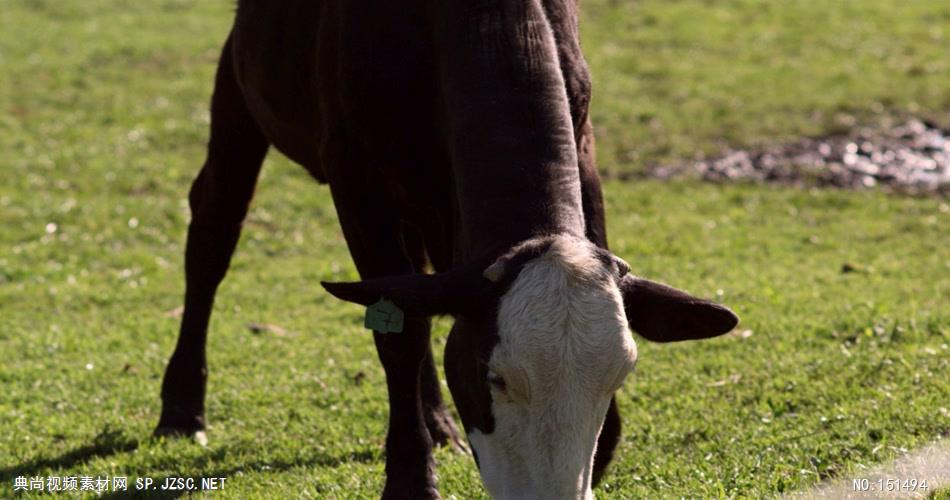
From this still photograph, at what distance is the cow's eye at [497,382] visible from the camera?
14.4 feet

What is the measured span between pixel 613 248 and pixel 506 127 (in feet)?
20.9

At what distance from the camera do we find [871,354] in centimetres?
736

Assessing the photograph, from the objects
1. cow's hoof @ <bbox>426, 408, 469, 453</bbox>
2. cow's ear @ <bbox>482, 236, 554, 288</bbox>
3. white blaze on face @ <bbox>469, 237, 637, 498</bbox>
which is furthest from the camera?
cow's hoof @ <bbox>426, 408, 469, 453</bbox>

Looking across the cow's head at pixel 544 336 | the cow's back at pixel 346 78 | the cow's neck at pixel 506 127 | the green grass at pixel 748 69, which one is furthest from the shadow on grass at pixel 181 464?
the green grass at pixel 748 69

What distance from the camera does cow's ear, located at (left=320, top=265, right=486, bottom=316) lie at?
448cm

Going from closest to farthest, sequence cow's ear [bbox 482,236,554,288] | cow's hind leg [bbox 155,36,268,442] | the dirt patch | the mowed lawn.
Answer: cow's ear [bbox 482,236,554,288]
the mowed lawn
cow's hind leg [bbox 155,36,268,442]
the dirt patch

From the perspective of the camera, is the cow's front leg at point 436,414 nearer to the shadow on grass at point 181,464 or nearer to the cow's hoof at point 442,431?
the cow's hoof at point 442,431

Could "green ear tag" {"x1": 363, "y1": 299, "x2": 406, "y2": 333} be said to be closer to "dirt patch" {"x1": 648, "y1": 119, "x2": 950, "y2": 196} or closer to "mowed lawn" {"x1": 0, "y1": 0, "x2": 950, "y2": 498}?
"mowed lawn" {"x1": 0, "y1": 0, "x2": 950, "y2": 498}

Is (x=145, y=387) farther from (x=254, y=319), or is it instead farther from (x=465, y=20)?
(x=465, y=20)

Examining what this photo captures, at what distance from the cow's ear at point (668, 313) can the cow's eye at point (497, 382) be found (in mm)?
487

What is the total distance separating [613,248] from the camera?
36.4ft

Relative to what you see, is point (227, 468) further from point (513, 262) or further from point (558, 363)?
point (558, 363)

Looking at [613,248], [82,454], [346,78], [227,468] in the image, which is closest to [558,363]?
[346,78]

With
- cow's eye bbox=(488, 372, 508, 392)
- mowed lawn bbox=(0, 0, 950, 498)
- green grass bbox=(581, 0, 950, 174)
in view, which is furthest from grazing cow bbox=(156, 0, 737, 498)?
green grass bbox=(581, 0, 950, 174)
